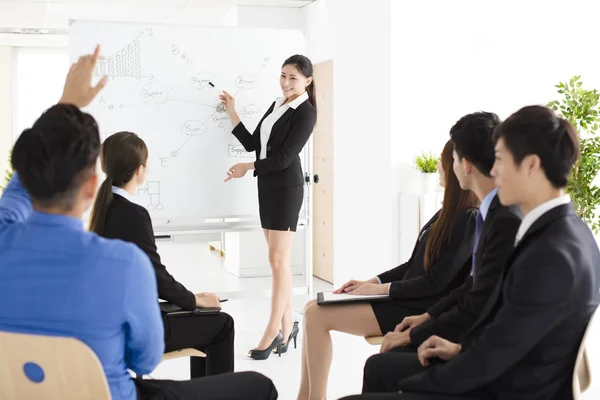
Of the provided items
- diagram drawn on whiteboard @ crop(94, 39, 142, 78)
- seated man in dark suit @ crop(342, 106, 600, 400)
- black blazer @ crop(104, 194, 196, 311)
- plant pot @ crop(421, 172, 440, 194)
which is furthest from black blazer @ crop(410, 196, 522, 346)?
plant pot @ crop(421, 172, 440, 194)

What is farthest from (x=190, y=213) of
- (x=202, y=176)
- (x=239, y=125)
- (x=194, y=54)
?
(x=194, y=54)

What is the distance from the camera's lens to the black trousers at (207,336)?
2.82 metres

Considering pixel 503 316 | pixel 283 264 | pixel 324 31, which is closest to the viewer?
pixel 503 316

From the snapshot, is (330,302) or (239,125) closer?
(330,302)

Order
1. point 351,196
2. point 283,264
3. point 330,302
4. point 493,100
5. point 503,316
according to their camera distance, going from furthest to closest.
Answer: point 351,196 → point 493,100 → point 283,264 → point 330,302 → point 503,316

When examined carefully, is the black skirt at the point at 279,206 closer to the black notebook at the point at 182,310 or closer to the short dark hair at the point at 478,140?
the black notebook at the point at 182,310

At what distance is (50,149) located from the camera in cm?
158

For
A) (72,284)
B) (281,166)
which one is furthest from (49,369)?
(281,166)

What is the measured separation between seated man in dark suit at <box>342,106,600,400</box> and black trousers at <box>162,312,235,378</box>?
114cm

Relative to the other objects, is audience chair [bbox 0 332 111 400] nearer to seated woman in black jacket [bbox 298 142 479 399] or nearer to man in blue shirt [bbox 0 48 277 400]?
man in blue shirt [bbox 0 48 277 400]

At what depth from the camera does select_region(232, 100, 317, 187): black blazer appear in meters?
4.07

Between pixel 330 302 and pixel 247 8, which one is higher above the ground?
pixel 247 8

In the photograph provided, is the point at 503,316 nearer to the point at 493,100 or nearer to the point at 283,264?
the point at 283,264

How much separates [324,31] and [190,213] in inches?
110
